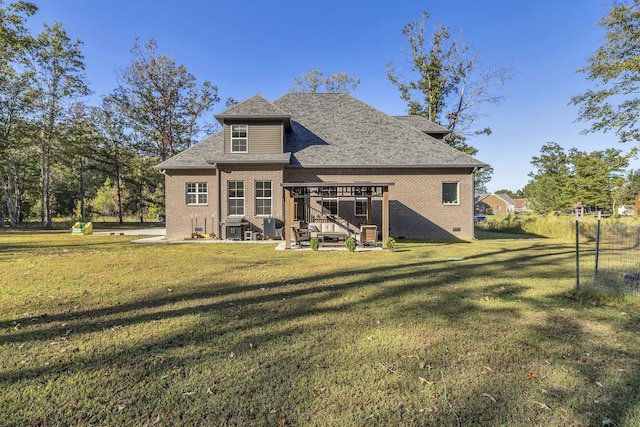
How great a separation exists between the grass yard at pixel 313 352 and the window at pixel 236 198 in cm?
900

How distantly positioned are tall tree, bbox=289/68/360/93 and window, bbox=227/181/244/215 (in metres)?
23.6

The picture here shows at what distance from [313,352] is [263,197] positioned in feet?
42.4

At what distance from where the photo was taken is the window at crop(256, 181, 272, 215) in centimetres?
1584

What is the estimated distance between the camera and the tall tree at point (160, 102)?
2881 centimetres

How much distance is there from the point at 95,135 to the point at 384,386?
4002 cm

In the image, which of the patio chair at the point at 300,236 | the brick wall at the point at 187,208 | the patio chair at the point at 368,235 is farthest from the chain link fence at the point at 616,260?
the brick wall at the point at 187,208

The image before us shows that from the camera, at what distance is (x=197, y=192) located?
16.4 meters

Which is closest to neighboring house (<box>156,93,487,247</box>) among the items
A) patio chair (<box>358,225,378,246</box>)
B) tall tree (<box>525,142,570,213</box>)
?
patio chair (<box>358,225,378,246</box>)

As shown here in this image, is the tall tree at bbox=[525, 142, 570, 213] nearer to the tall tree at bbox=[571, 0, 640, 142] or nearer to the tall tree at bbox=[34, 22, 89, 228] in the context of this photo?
the tall tree at bbox=[571, 0, 640, 142]

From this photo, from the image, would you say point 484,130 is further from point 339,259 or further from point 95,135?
point 95,135

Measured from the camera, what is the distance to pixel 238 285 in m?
6.50

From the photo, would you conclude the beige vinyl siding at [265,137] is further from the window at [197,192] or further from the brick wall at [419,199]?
the window at [197,192]

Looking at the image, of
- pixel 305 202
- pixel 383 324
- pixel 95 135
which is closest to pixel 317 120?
pixel 305 202

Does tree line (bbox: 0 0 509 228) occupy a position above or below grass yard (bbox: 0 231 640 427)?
above
